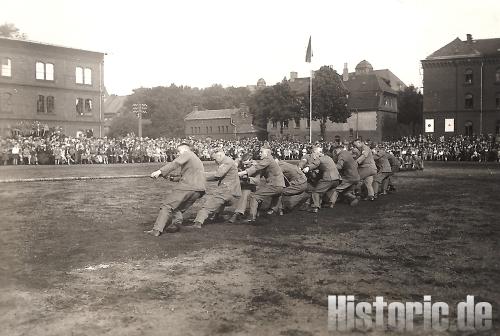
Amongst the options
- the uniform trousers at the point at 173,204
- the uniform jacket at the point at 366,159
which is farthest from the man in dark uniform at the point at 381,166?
the uniform trousers at the point at 173,204

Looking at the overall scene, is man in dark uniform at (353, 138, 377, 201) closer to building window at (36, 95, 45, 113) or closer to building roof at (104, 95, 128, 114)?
building window at (36, 95, 45, 113)

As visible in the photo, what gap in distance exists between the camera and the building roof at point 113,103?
12606cm

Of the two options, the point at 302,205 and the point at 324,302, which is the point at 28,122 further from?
the point at 324,302

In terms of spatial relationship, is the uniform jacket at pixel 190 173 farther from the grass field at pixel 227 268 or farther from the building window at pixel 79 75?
the building window at pixel 79 75

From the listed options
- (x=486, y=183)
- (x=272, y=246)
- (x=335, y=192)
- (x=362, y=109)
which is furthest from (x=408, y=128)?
(x=272, y=246)

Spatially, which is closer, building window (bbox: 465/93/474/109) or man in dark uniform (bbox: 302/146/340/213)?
man in dark uniform (bbox: 302/146/340/213)

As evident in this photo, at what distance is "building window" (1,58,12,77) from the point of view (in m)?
45.1

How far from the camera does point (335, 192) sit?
13.9 meters

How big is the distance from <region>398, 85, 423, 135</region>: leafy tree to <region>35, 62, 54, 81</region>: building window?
57.2 metres

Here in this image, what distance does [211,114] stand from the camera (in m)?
99.2

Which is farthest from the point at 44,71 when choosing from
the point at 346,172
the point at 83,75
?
the point at 346,172

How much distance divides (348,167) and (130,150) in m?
28.5

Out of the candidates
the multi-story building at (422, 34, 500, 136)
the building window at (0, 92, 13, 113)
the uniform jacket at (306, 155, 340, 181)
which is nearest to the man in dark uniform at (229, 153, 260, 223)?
the uniform jacket at (306, 155, 340, 181)

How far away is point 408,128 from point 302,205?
3013 inches
